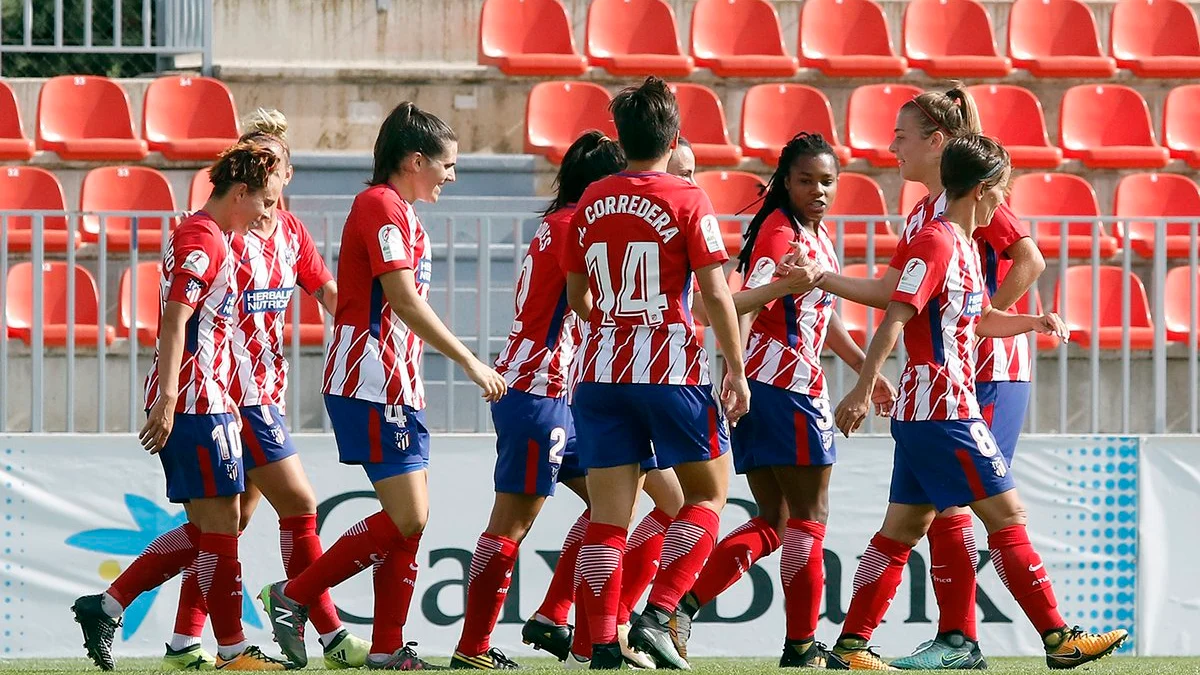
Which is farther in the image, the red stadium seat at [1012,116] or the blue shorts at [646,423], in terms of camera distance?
the red stadium seat at [1012,116]

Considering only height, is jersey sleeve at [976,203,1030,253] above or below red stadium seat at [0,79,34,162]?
below

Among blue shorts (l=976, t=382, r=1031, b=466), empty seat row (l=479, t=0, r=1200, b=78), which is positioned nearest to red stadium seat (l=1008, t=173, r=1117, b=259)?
empty seat row (l=479, t=0, r=1200, b=78)

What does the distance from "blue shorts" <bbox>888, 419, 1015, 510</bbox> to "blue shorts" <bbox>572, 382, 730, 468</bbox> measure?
24.9 inches

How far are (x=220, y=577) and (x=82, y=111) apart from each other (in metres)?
6.29

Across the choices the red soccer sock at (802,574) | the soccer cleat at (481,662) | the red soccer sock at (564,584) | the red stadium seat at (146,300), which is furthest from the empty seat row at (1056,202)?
the soccer cleat at (481,662)

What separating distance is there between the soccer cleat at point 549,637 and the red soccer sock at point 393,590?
764 millimetres

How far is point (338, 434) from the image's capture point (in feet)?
18.6

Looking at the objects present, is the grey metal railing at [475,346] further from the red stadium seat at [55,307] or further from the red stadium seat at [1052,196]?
the red stadium seat at [1052,196]

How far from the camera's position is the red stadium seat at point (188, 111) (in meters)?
11.2

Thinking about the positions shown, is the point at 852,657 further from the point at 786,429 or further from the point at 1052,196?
the point at 1052,196

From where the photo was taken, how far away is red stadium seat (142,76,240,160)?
11.2m

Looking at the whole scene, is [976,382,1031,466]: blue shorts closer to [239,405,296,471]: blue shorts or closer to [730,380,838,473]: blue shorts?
[730,380,838,473]: blue shorts

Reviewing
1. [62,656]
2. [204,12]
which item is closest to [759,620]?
[62,656]

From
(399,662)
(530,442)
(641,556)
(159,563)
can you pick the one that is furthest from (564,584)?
(159,563)
